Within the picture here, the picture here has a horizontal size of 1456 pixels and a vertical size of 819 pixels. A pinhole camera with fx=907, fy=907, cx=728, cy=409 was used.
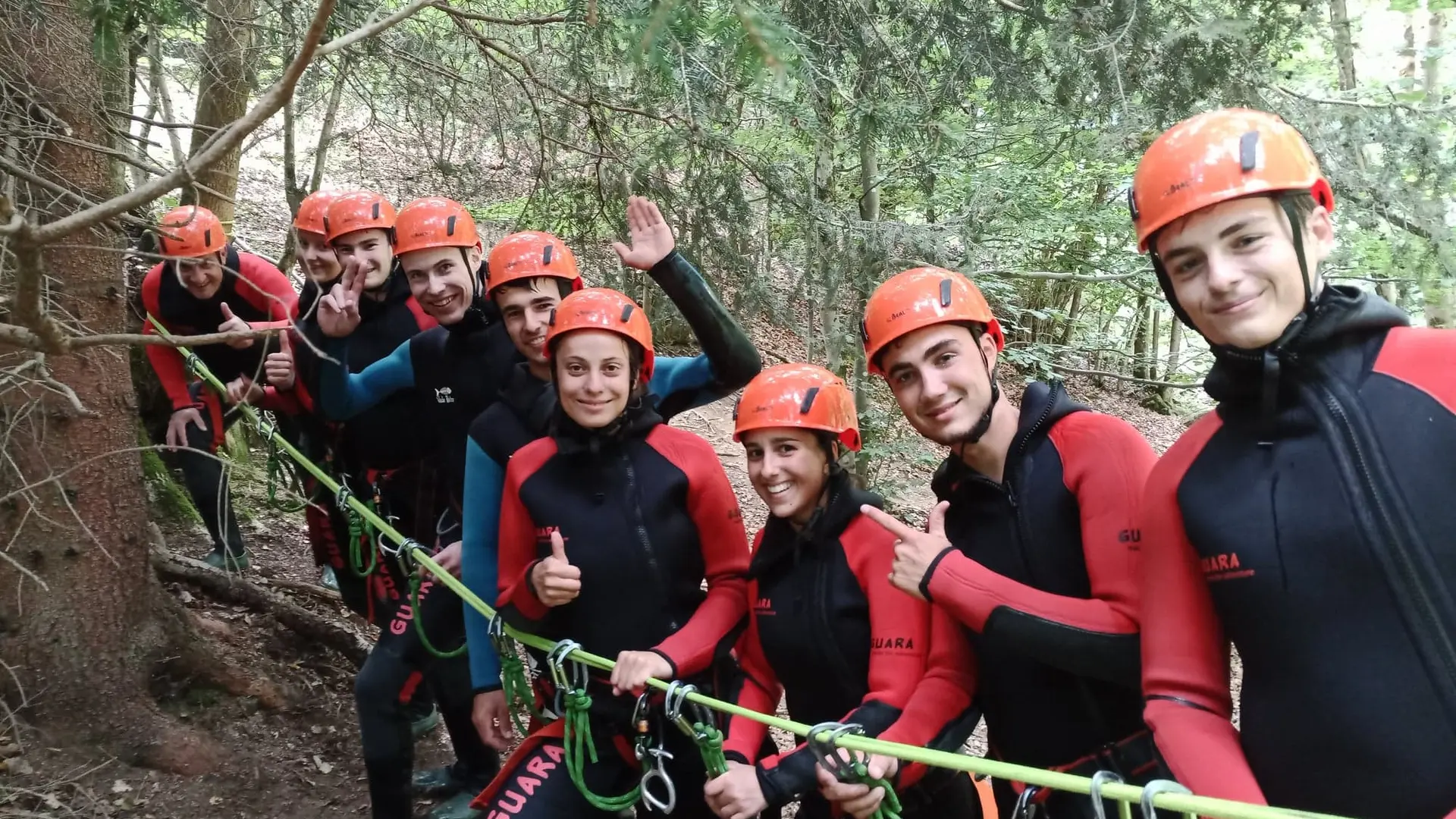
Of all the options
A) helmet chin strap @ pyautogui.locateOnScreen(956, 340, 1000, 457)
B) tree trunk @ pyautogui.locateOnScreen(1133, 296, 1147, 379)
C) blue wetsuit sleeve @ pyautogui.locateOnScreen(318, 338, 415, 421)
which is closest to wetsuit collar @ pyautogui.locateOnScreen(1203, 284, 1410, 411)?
helmet chin strap @ pyautogui.locateOnScreen(956, 340, 1000, 457)

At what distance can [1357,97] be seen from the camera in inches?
198

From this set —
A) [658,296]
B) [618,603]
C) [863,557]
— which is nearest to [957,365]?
[863,557]

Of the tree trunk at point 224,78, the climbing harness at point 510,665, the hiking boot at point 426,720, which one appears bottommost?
the hiking boot at point 426,720

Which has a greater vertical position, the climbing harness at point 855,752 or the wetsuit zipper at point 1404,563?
the wetsuit zipper at point 1404,563

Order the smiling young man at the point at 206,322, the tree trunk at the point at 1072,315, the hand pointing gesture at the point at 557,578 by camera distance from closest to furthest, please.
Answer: the hand pointing gesture at the point at 557,578 → the smiling young man at the point at 206,322 → the tree trunk at the point at 1072,315

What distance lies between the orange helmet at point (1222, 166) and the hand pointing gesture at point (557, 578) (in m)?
1.76

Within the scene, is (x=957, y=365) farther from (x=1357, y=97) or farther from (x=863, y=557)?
(x=1357, y=97)

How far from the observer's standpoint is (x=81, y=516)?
358 centimetres

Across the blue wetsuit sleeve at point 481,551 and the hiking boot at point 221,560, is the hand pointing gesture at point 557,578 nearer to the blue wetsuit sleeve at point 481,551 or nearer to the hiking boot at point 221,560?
the blue wetsuit sleeve at point 481,551

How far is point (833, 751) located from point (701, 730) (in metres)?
0.42

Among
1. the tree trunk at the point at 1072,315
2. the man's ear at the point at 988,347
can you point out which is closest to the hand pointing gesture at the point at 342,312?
the man's ear at the point at 988,347

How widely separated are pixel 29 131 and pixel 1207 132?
2.93 m

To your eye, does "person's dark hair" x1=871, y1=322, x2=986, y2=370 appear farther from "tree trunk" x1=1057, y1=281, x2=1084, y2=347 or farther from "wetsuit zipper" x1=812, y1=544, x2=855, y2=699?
"tree trunk" x1=1057, y1=281, x2=1084, y2=347

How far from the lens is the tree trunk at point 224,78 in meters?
4.02
